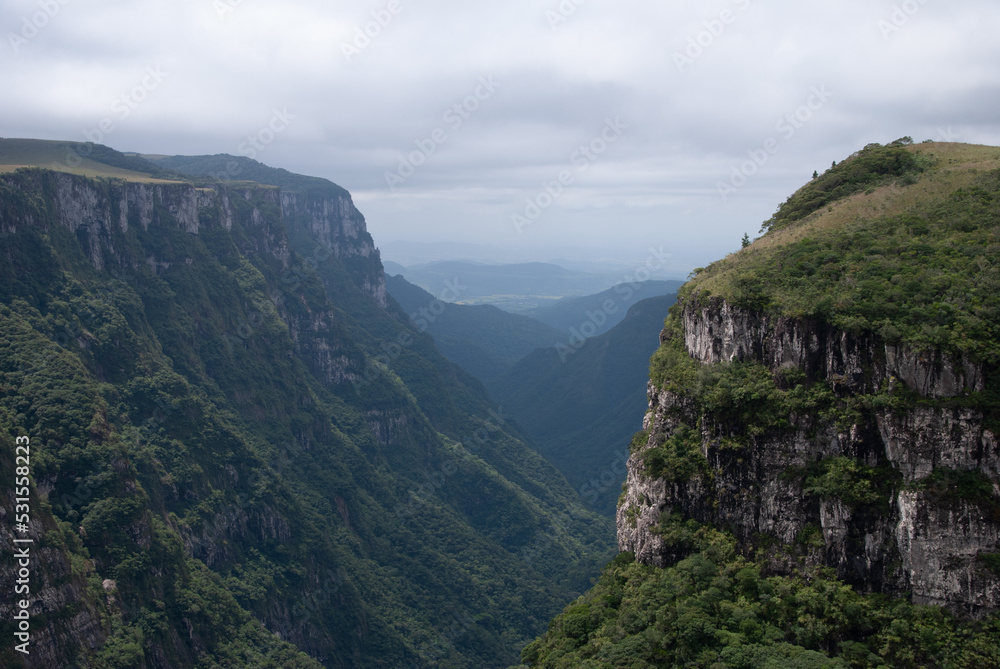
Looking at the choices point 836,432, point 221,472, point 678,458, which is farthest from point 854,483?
point 221,472

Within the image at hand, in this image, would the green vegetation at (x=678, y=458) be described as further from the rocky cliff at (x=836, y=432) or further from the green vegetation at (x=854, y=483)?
the green vegetation at (x=854, y=483)

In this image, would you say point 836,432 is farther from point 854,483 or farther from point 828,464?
point 854,483

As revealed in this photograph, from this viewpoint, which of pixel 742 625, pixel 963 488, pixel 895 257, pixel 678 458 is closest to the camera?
pixel 963 488

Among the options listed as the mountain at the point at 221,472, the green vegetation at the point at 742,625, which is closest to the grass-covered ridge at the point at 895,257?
the green vegetation at the point at 742,625

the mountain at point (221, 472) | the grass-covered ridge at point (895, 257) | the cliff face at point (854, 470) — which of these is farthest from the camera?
the mountain at point (221, 472)

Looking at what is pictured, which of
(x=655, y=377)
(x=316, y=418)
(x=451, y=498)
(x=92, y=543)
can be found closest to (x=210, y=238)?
(x=316, y=418)

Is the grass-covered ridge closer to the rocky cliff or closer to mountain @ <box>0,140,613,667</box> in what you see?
the rocky cliff
